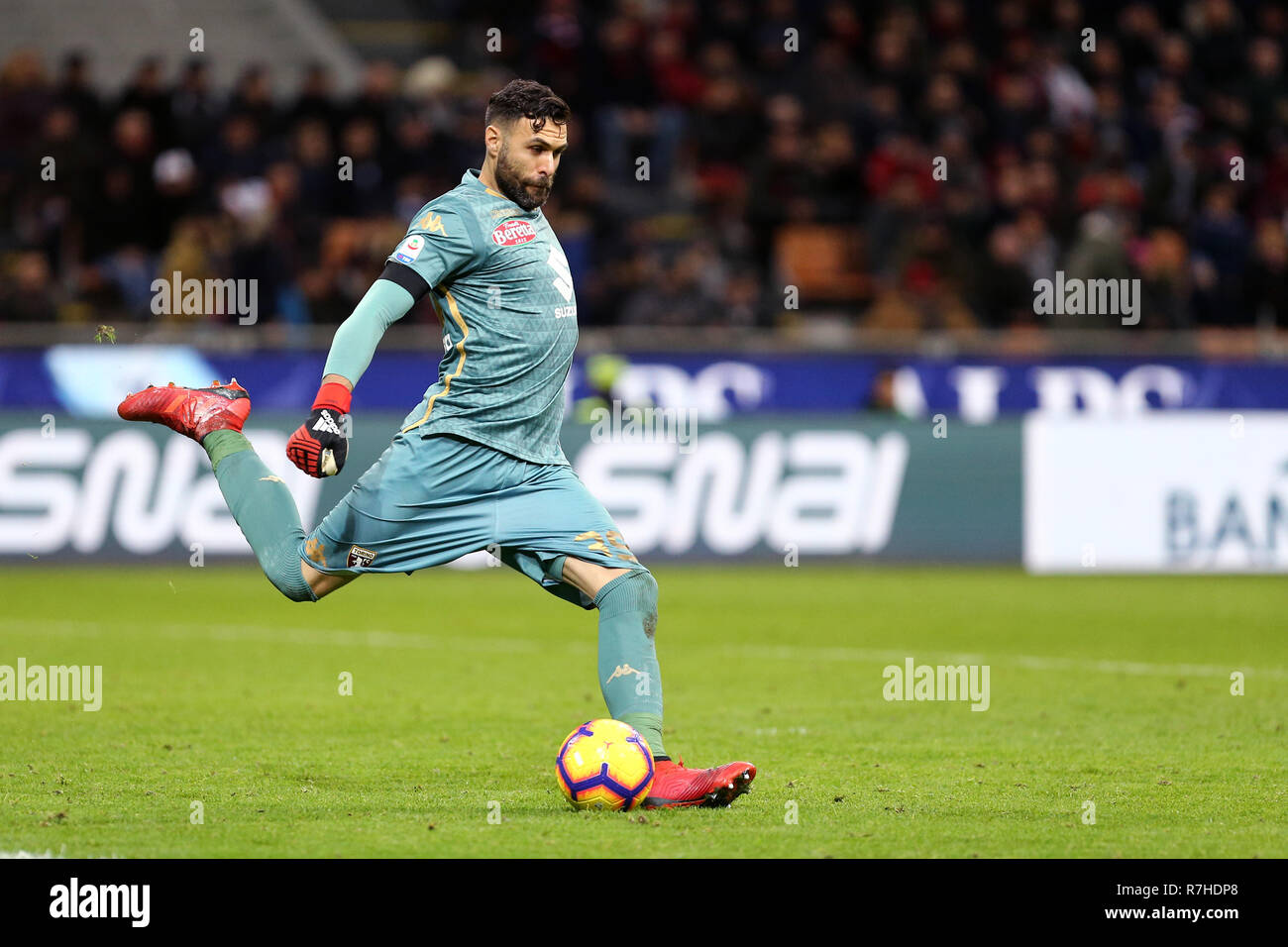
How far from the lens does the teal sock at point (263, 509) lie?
22.2ft

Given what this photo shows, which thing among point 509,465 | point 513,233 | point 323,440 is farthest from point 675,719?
point 323,440

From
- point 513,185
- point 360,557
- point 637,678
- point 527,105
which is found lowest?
point 637,678

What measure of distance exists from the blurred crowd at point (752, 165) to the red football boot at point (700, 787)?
1250 cm

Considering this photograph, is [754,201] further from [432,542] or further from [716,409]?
[432,542]

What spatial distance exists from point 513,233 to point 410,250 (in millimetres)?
399

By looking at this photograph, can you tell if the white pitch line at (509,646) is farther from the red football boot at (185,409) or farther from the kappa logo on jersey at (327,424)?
the kappa logo on jersey at (327,424)

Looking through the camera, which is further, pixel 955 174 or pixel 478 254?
pixel 955 174

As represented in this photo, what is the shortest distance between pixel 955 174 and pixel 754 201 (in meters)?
2.31

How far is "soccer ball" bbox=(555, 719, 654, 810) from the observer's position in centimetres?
643

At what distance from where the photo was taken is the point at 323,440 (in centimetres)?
592

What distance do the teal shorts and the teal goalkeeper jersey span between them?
0.09m

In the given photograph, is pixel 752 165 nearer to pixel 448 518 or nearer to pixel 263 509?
pixel 263 509
